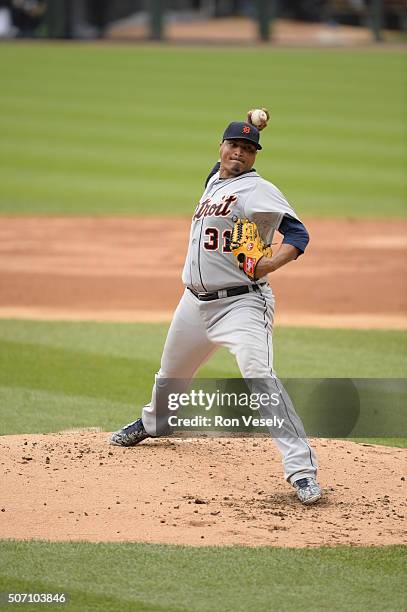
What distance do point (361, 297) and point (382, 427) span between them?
4642 millimetres

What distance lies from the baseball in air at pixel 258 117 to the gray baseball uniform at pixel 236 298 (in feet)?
1.27

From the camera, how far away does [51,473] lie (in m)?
5.79

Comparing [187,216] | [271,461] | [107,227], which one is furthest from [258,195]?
[187,216]

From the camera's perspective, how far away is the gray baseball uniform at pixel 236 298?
543 centimetres

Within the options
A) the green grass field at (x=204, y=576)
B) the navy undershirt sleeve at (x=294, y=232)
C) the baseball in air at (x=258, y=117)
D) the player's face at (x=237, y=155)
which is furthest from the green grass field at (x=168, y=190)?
the baseball in air at (x=258, y=117)

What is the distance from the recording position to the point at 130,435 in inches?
245

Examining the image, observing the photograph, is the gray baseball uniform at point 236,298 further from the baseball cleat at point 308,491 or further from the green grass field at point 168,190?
the green grass field at point 168,190

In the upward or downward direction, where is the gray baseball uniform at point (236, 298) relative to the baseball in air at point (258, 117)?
downward

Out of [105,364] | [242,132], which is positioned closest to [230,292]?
[242,132]

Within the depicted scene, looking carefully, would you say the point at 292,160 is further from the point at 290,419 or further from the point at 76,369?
the point at 290,419

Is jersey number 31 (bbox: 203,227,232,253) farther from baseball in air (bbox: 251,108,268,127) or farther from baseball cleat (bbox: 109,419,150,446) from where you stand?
baseball cleat (bbox: 109,419,150,446)

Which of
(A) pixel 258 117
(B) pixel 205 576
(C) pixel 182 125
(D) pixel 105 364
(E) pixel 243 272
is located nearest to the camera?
(B) pixel 205 576

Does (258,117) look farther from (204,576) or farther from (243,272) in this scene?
(204,576)

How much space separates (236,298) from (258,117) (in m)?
1.04
